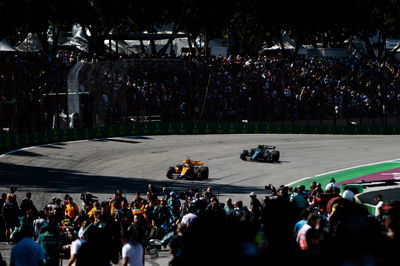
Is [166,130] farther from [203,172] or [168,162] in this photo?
[203,172]

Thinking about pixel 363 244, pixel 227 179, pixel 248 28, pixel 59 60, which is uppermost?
pixel 248 28

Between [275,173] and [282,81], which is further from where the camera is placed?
[282,81]

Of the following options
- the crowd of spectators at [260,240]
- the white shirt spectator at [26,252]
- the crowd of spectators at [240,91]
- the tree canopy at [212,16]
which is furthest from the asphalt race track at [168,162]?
the tree canopy at [212,16]

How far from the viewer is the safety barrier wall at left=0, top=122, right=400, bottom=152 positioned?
3450cm

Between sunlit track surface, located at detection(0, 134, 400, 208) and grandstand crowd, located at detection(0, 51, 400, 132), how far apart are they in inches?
80.3

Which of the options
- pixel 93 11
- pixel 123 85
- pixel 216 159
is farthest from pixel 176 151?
pixel 93 11

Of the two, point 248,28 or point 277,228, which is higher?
point 248,28

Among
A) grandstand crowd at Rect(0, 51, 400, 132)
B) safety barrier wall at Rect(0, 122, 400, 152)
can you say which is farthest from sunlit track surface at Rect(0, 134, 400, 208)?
grandstand crowd at Rect(0, 51, 400, 132)

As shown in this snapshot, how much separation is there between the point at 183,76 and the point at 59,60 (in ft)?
24.3

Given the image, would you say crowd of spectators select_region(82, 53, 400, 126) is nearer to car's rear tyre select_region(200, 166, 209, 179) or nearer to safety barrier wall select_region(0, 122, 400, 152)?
safety barrier wall select_region(0, 122, 400, 152)

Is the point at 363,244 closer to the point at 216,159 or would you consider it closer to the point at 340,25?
the point at 216,159

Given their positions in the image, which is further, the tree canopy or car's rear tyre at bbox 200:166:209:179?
the tree canopy

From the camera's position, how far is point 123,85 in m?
Result: 39.9

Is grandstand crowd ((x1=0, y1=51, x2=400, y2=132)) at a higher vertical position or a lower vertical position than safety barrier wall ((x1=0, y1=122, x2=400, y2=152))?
higher
